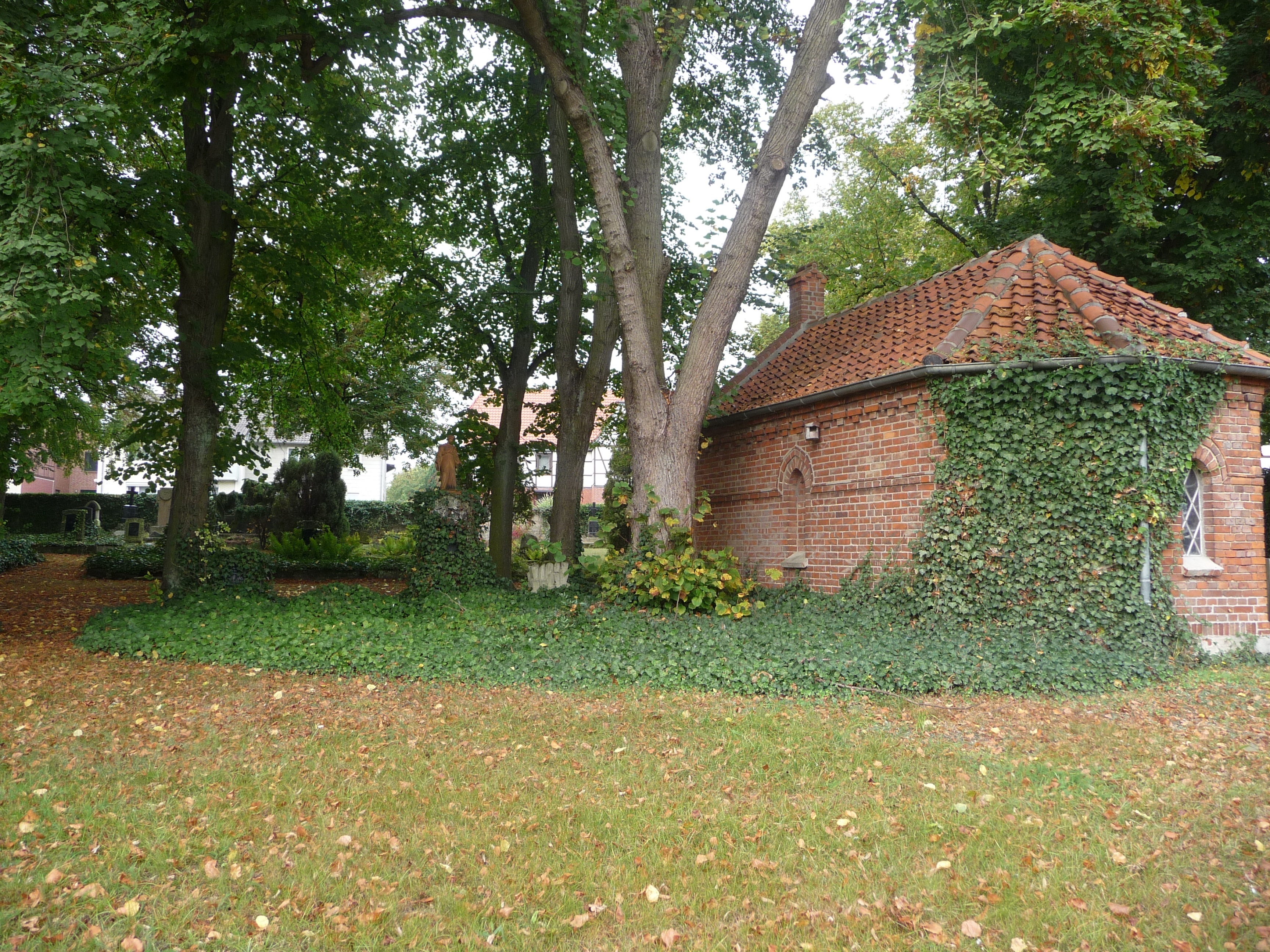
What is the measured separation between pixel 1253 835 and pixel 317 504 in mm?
22294

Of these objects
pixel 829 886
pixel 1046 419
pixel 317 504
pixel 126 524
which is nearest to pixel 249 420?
pixel 317 504

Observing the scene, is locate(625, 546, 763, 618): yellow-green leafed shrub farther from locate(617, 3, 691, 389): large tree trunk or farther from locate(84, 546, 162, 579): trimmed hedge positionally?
locate(84, 546, 162, 579): trimmed hedge

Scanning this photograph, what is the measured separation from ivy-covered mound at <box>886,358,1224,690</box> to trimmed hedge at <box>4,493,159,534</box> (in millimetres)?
27876

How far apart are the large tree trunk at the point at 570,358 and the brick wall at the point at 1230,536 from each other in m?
8.56

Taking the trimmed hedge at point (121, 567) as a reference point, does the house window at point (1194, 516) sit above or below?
above

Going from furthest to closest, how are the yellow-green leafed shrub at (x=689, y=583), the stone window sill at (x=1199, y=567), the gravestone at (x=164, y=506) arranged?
the gravestone at (x=164, y=506), the yellow-green leafed shrub at (x=689, y=583), the stone window sill at (x=1199, y=567)

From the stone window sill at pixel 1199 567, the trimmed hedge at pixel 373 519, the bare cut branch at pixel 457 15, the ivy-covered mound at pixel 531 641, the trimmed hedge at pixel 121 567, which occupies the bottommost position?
the ivy-covered mound at pixel 531 641

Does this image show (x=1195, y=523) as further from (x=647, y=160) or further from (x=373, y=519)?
(x=373, y=519)

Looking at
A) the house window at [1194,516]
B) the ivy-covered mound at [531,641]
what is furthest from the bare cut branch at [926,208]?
the ivy-covered mound at [531,641]

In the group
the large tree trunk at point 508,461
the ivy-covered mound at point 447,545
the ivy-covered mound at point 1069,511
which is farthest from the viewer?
the large tree trunk at point 508,461

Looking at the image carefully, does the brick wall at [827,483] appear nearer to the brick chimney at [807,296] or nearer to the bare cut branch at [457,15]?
the brick chimney at [807,296]

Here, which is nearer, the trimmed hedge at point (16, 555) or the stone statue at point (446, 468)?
the stone statue at point (446, 468)

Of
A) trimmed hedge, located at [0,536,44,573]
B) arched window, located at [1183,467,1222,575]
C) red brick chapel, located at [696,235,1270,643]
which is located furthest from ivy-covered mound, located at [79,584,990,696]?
trimmed hedge, located at [0,536,44,573]

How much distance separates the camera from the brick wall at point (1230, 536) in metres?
9.52
